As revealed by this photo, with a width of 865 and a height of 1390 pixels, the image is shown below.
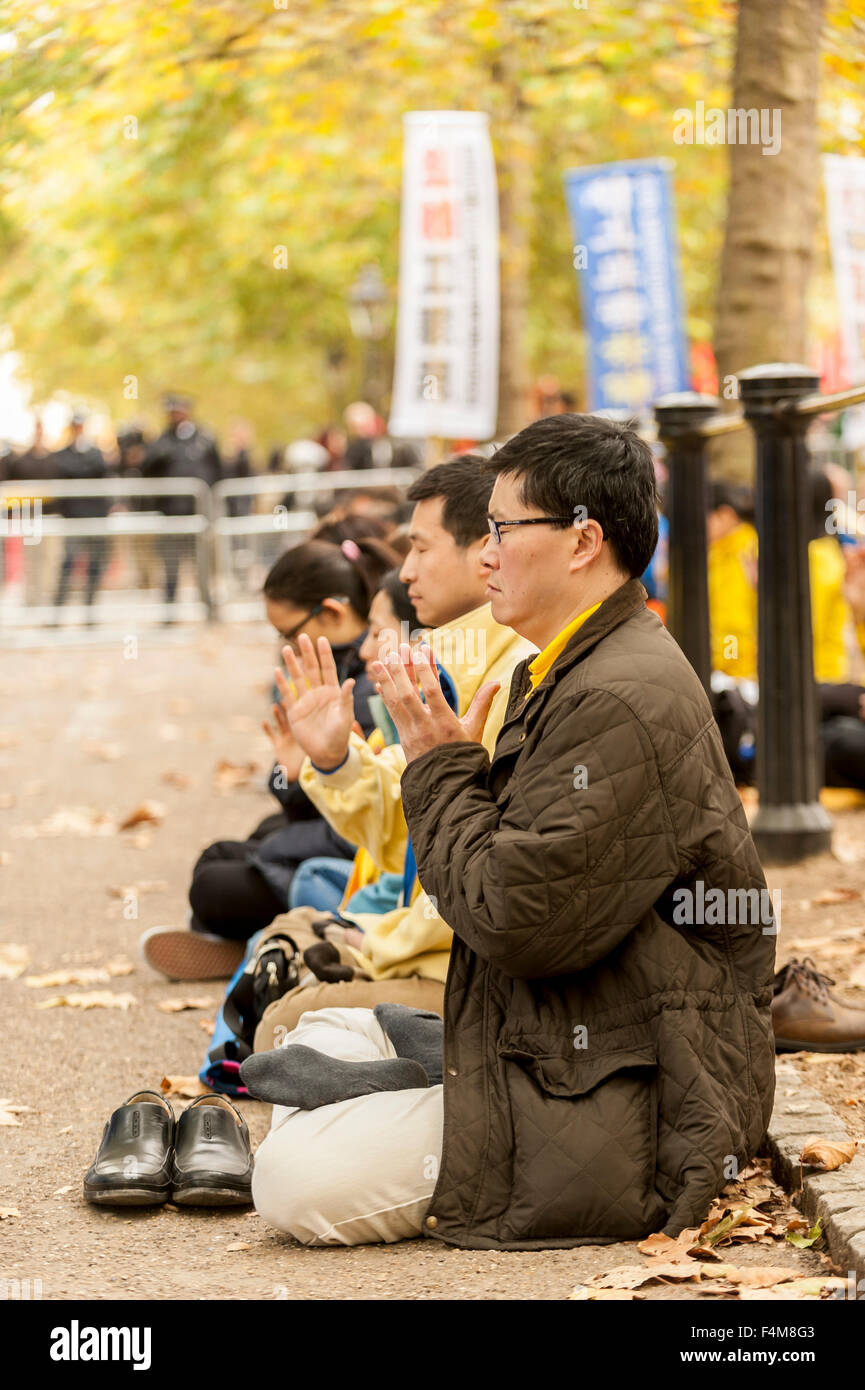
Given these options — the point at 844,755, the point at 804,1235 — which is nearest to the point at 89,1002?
the point at 804,1235

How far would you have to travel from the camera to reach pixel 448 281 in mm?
13531

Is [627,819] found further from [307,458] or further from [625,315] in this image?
[307,458]

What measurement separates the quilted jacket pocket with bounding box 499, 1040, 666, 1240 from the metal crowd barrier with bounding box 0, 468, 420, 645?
1414 centimetres

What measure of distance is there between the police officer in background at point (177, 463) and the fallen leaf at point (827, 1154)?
48.3 ft

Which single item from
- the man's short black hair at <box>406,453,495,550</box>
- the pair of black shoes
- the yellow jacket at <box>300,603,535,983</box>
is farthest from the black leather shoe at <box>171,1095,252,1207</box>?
the man's short black hair at <box>406,453,495,550</box>

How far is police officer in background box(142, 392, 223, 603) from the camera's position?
18000 millimetres

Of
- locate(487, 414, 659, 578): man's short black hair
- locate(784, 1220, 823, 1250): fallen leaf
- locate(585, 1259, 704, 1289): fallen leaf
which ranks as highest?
locate(487, 414, 659, 578): man's short black hair

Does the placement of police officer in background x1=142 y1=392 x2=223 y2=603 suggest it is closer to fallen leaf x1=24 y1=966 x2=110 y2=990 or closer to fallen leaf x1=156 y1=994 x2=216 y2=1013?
fallen leaf x1=24 y1=966 x2=110 y2=990

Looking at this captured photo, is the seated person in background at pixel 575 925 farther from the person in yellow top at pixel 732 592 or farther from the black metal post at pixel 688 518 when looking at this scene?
the person in yellow top at pixel 732 592

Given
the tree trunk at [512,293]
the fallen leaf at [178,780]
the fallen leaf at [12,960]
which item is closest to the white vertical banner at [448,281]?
the tree trunk at [512,293]

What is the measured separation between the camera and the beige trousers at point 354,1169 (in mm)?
3445

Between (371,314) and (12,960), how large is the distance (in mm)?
23426
